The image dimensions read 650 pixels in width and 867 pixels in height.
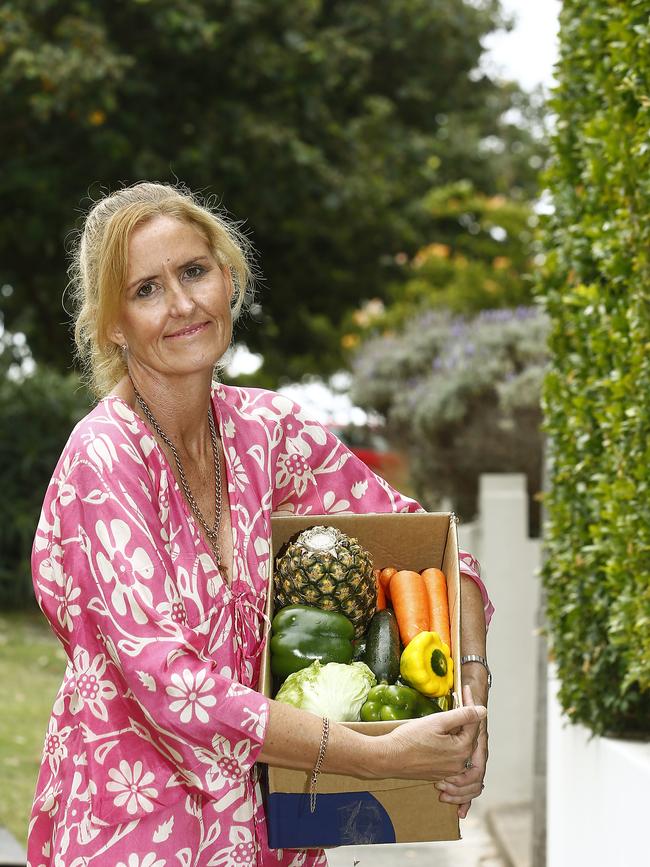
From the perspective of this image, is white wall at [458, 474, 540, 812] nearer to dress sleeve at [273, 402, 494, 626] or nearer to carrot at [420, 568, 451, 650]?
dress sleeve at [273, 402, 494, 626]

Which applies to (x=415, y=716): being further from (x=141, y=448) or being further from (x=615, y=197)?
(x=615, y=197)

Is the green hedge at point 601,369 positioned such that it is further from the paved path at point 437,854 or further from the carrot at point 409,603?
the paved path at point 437,854

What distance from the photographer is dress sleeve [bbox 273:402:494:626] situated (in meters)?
2.85

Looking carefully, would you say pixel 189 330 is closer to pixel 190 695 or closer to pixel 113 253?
pixel 113 253

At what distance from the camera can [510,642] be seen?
6926 millimetres

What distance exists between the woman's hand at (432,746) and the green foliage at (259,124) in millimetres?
9483

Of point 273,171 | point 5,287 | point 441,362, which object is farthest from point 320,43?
point 441,362

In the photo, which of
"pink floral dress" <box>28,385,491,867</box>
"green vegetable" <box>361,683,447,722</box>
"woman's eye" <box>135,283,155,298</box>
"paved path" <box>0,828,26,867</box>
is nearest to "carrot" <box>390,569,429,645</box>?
"green vegetable" <box>361,683,447,722</box>

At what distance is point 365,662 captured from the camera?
2.56m

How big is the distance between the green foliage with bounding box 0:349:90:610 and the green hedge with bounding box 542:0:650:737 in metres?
8.59

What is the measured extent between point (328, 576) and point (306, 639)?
157 millimetres

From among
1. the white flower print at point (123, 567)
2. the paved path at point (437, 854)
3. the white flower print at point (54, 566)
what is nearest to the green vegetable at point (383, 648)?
the white flower print at point (123, 567)

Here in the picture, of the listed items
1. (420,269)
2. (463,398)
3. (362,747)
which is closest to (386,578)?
(362,747)

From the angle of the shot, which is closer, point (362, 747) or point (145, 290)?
point (362, 747)
